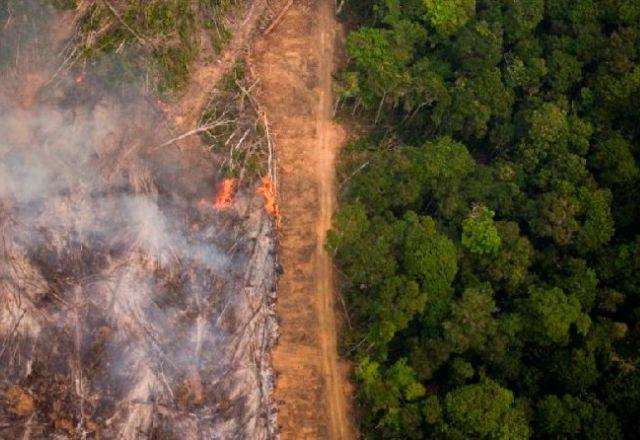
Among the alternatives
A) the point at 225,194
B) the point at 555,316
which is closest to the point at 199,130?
the point at 225,194

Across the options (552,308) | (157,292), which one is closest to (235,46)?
(157,292)

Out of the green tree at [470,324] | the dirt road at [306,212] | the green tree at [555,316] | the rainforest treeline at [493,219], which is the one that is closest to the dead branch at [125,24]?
the dirt road at [306,212]

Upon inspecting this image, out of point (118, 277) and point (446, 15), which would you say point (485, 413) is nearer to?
point (118, 277)

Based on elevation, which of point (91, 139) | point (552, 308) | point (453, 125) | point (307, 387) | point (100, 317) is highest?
point (453, 125)

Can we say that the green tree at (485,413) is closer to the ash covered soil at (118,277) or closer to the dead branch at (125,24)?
the ash covered soil at (118,277)

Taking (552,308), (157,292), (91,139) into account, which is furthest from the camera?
(91,139)

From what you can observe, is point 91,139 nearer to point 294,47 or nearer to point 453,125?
point 294,47

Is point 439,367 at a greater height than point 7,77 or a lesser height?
lesser
